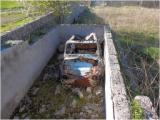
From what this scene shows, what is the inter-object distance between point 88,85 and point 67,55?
1.83 m

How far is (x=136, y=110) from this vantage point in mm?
5605

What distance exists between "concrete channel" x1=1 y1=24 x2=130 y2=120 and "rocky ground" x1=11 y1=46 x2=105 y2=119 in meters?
0.37

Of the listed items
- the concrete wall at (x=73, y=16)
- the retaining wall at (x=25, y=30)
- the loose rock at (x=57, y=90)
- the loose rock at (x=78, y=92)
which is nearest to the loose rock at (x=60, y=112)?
the loose rock at (x=78, y=92)

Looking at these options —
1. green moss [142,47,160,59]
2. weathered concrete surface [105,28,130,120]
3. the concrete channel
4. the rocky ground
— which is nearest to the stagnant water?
the rocky ground

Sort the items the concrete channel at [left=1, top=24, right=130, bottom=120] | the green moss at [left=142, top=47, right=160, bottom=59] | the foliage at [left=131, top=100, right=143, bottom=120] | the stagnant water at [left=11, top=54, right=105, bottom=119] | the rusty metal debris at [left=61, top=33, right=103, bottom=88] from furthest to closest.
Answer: the green moss at [left=142, top=47, right=160, bottom=59], the rusty metal debris at [left=61, top=33, right=103, bottom=88], the stagnant water at [left=11, top=54, right=105, bottom=119], the concrete channel at [left=1, top=24, right=130, bottom=120], the foliage at [left=131, top=100, right=143, bottom=120]

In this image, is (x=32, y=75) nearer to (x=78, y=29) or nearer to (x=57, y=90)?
(x=57, y=90)

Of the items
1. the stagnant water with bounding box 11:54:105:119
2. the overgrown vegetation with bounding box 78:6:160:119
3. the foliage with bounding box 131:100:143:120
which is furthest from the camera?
the overgrown vegetation with bounding box 78:6:160:119

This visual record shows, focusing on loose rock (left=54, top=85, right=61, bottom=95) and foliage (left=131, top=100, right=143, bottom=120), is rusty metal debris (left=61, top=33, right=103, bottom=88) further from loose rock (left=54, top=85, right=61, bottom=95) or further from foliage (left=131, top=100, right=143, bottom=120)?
foliage (left=131, top=100, right=143, bottom=120)

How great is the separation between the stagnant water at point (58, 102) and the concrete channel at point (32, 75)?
0.36m

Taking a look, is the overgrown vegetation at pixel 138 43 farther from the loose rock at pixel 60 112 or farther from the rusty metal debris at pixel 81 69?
the loose rock at pixel 60 112

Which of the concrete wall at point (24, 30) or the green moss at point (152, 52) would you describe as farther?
the green moss at point (152, 52)

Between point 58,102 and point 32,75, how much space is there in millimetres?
1976

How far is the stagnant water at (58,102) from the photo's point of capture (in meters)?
9.97

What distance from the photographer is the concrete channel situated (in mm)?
6295
